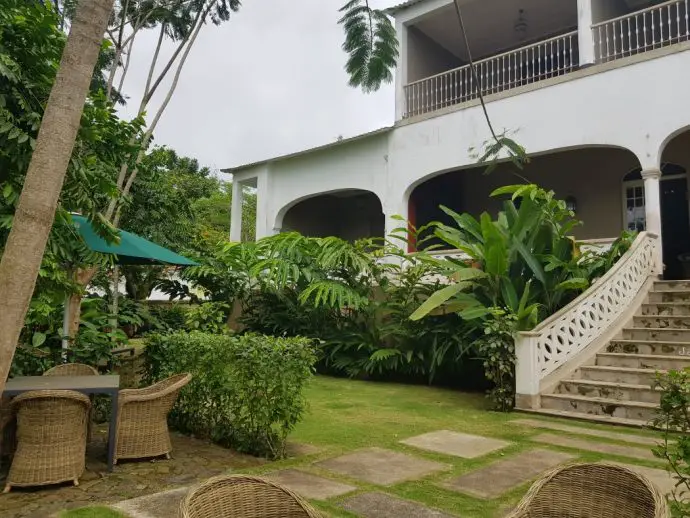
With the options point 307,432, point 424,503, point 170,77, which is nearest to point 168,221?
point 170,77

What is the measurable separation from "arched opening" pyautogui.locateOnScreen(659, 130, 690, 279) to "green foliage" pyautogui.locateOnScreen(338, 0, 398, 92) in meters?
8.79

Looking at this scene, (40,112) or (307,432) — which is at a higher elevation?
(40,112)

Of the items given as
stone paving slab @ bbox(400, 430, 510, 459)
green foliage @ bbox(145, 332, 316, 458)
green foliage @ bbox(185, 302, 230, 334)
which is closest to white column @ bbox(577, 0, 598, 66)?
stone paving slab @ bbox(400, 430, 510, 459)

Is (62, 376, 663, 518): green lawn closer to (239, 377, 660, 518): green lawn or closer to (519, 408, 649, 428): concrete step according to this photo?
(239, 377, 660, 518): green lawn

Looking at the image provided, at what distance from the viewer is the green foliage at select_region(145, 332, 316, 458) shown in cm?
465

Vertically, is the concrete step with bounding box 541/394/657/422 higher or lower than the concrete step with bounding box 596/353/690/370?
lower

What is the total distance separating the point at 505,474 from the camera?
430 centimetres

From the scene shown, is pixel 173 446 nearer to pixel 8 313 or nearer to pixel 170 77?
pixel 8 313

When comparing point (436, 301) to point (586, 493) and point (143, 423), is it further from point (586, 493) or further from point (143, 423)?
point (586, 493)

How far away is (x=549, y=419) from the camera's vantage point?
6.48 meters

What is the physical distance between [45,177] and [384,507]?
2700 millimetres

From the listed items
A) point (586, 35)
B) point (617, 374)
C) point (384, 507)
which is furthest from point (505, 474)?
point (586, 35)

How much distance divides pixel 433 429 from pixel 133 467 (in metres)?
2.97

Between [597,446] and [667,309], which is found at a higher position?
[667,309]
